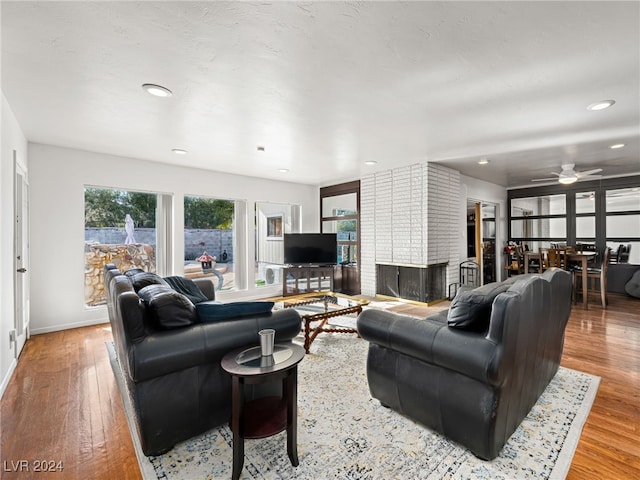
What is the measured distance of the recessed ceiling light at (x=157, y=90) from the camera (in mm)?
2451

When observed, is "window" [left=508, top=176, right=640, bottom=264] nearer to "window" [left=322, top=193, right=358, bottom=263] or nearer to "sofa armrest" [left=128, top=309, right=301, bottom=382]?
"window" [left=322, top=193, right=358, bottom=263]

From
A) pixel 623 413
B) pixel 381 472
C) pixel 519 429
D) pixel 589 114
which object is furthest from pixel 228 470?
pixel 589 114

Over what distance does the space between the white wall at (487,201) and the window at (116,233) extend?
18.4ft

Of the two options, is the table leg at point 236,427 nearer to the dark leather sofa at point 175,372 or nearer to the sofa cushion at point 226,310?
the dark leather sofa at point 175,372

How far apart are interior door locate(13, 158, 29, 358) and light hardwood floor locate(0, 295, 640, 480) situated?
24cm

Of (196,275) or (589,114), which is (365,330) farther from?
(196,275)

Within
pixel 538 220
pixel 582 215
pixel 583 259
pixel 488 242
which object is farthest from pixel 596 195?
pixel 583 259

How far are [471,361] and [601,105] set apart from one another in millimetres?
3035

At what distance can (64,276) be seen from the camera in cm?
415

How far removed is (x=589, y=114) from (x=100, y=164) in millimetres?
6139

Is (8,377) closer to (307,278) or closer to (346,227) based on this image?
(307,278)

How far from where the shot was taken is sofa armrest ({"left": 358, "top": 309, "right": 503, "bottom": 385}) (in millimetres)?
1481

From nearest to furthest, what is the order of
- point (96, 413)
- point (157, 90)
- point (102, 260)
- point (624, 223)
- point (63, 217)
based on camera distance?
point (96, 413)
point (157, 90)
point (63, 217)
point (102, 260)
point (624, 223)

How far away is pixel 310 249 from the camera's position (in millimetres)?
6371
